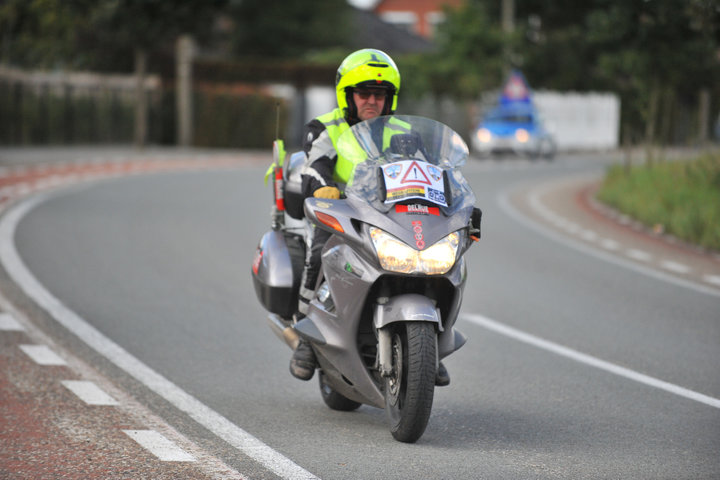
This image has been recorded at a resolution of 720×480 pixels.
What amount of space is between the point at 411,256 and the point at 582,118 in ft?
157

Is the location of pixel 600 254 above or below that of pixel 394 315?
below

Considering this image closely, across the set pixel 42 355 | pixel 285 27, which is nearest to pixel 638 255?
pixel 42 355

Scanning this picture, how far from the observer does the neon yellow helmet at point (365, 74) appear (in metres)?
6.65

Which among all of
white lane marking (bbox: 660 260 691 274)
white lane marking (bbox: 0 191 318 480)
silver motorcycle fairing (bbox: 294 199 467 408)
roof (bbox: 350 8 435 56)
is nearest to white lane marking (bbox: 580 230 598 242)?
white lane marking (bbox: 660 260 691 274)

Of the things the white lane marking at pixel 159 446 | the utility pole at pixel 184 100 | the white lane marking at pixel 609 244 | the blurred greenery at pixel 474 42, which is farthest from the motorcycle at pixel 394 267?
the utility pole at pixel 184 100

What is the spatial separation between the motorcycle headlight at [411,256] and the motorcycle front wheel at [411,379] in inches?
10.1

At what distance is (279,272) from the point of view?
703 centimetres

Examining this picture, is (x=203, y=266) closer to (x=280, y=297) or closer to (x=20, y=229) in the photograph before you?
(x=20, y=229)

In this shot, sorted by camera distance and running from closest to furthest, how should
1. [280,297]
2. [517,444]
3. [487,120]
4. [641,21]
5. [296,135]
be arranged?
[517,444]
[280,297]
[641,21]
[487,120]
[296,135]

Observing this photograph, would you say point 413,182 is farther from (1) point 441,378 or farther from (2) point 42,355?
(2) point 42,355

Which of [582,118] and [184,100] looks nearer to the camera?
[184,100]

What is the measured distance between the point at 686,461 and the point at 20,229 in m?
10.9

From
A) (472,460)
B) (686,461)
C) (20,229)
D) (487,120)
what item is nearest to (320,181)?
(472,460)

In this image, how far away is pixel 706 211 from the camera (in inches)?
672
